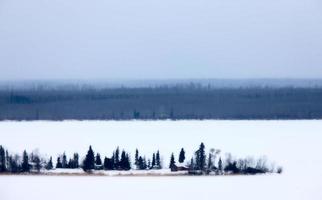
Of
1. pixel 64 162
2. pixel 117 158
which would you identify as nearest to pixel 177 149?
pixel 117 158

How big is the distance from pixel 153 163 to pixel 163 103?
0.32m

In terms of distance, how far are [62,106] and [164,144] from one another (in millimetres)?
571

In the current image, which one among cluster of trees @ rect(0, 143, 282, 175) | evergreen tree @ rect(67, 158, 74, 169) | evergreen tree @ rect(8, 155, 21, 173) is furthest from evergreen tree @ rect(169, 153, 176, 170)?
evergreen tree @ rect(8, 155, 21, 173)

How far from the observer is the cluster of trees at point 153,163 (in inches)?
Result: 137

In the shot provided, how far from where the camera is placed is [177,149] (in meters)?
3.49

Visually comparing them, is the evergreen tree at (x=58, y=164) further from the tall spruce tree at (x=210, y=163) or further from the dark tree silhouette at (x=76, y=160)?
the tall spruce tree at (x=210, y=163)

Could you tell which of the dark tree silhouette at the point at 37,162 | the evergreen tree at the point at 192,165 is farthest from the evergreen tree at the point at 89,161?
the evergreen tree at the point at 192,165

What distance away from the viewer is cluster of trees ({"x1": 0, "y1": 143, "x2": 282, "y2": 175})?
348 cm

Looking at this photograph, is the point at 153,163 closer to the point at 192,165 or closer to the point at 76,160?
the point at 192,165

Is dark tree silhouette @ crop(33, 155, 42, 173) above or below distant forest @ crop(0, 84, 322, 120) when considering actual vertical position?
below

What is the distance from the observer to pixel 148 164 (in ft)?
11.5

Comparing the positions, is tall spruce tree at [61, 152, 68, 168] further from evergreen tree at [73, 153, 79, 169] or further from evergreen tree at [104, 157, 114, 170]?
evergreen tree at [104, 157, 114, 170]

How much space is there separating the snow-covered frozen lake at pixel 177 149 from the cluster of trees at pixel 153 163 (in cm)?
3

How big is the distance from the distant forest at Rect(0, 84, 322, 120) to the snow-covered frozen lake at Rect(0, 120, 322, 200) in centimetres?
4
